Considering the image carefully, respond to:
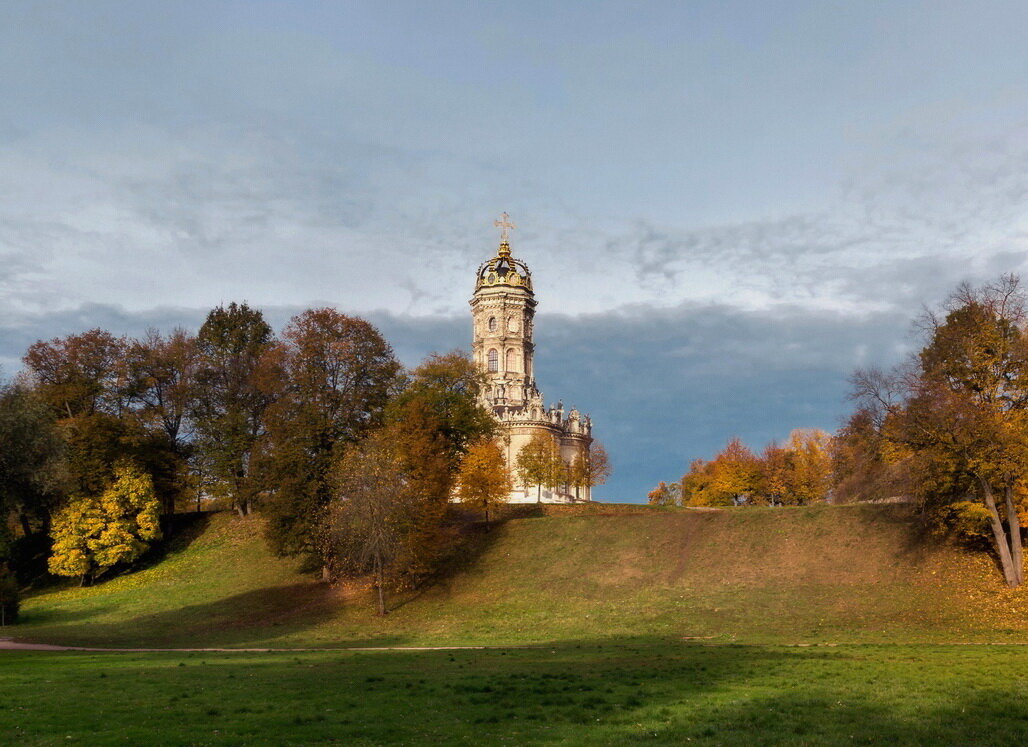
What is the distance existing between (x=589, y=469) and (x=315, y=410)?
3952cm

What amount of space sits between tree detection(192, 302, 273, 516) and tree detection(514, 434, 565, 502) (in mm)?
24570

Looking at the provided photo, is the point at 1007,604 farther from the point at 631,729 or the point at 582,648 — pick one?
Result: the point at 631,729

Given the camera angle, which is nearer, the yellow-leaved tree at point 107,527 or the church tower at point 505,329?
the yellow-leaved tree at point 107,527

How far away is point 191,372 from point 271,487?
19557 millimetres

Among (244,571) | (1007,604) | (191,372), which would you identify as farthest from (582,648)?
(191,372)

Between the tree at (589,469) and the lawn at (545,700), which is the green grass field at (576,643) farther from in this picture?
the tree at (589,469)

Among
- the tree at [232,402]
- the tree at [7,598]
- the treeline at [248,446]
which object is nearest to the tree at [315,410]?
the treeline at [248,446]

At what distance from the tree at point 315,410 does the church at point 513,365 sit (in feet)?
113

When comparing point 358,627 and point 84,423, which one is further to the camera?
Answer: point 84,423

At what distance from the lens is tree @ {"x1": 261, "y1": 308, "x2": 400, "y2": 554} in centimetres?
5012

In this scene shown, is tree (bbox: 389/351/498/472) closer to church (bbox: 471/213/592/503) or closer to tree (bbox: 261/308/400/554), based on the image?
tree (bbox: 261/308/400/554)

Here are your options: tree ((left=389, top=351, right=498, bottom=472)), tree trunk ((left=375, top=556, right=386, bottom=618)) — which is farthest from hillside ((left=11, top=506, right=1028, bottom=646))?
tree ((left=389, top=351, right=498, bottom=472))

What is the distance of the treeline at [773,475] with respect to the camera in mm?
80188

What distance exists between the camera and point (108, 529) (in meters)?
58.2
